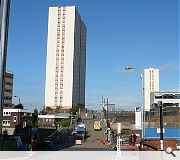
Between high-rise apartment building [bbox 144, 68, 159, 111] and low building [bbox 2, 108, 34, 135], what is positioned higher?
high-rise apartment building [bbox 144, 68, 159, 111]

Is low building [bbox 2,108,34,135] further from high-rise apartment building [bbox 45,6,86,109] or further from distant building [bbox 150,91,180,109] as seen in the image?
high-rise apartment building [bbox 45,6,86,109]

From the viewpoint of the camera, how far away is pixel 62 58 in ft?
296

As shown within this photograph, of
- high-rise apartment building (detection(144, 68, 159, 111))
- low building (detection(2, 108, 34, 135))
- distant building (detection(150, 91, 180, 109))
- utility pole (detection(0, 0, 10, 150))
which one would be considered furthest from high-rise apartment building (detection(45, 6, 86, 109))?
utility pole (detection(0, 0, 10, 150))

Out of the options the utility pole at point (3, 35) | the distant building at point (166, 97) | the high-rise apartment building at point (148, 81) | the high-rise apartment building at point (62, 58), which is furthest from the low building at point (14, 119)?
the high-rise apartment building at point (62, 58)

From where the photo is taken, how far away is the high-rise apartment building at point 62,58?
296 ft

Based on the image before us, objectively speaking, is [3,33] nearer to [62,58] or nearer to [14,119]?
[14,119]

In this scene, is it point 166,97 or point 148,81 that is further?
point 148,81

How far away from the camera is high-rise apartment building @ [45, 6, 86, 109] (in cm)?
9019

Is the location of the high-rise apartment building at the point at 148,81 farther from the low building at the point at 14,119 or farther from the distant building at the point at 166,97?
the low building at the point at 14,119

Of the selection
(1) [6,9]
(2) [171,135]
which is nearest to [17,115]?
(2) [171,135]

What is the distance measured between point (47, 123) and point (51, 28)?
120 ft

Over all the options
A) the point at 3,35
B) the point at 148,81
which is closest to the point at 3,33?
the point at 3,35

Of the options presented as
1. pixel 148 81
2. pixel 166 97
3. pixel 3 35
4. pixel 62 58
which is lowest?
pixel 3 35

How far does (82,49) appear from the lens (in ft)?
327
